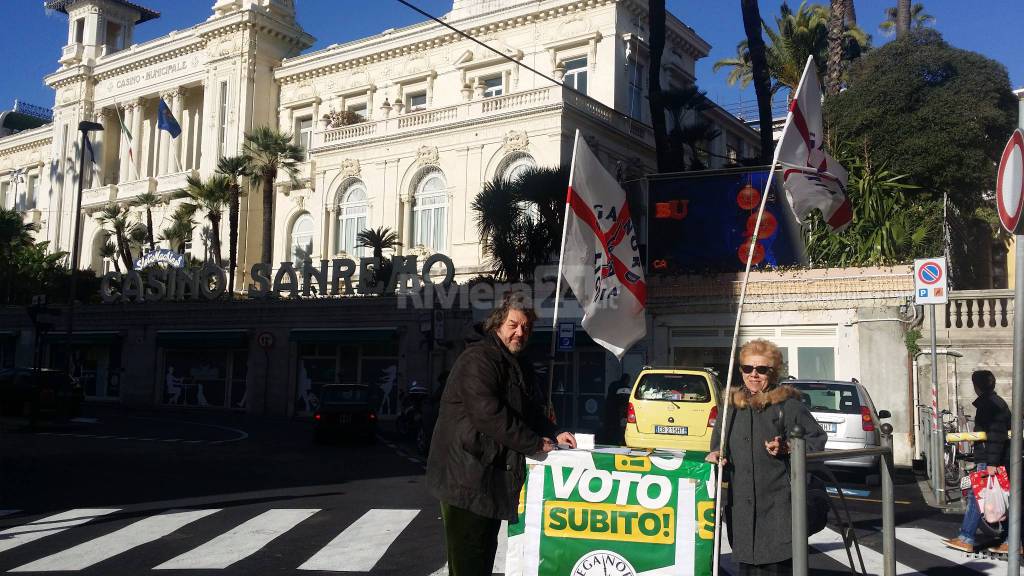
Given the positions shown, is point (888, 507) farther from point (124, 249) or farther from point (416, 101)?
point (124, 249)

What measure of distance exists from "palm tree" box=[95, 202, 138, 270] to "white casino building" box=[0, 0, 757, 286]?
702 mm

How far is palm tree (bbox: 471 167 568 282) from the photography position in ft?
78.4

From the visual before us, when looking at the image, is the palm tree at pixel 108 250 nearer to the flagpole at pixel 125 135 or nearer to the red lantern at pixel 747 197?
the flagpole at pixel 125 135

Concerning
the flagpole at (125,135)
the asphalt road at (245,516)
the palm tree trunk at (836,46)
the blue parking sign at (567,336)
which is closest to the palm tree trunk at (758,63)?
the palm tree trunk at (836,46)

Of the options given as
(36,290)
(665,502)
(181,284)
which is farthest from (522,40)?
(665,502)

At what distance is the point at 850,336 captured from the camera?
63.0ft

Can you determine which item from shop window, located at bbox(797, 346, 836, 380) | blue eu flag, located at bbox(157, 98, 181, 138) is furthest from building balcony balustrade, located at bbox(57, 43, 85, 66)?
shop window, located at bbox(797, 346, 836, 380)

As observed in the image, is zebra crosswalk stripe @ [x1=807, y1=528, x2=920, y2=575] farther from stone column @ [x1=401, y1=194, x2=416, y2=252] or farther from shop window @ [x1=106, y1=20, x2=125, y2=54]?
shop window @ [x1=106, y1=20, x2=125, y2=54]

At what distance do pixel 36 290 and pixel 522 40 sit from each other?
29.2m

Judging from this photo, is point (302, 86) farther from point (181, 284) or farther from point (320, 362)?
point (320, 362)

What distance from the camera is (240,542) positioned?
798cm

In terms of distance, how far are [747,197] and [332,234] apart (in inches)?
788

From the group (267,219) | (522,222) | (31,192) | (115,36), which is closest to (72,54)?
(115,36)

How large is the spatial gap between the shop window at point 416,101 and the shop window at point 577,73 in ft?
24.1
